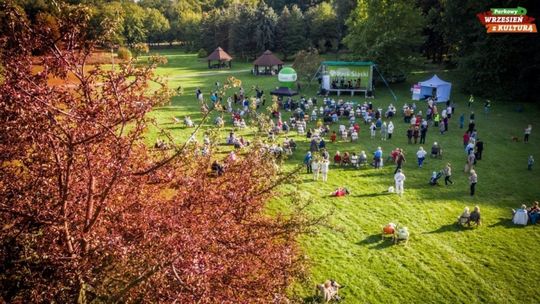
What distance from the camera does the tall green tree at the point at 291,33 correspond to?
212 ft

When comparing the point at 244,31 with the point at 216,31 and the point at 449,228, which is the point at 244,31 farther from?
the point at 449,228

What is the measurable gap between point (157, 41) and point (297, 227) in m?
96.1

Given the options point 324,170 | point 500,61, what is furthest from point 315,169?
point 500,61

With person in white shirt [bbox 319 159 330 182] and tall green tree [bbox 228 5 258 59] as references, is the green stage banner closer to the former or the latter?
person in white shirt [bbox 319 159 330 182]

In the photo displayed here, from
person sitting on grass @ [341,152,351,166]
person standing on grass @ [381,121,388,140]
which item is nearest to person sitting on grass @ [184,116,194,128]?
person sitting on grass @ [341,152,351,166]

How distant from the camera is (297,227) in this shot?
604cm

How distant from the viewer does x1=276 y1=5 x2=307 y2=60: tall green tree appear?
64500 millimetres

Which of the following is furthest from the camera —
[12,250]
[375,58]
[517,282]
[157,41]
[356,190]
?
[157,41]

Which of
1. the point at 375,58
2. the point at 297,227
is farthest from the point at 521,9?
the point at 297,227

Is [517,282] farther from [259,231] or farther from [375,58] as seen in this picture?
[375,58]

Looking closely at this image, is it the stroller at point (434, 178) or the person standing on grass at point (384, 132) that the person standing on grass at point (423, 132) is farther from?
the stroller at point (434, 178)

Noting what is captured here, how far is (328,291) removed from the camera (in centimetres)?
1112

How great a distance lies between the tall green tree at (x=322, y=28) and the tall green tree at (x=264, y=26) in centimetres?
627

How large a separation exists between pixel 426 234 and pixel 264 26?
54.7m
